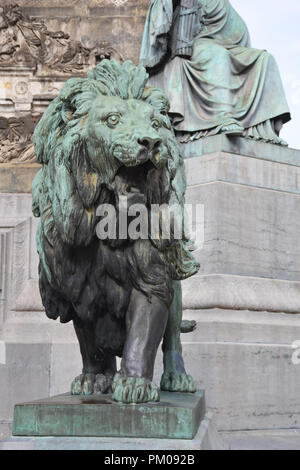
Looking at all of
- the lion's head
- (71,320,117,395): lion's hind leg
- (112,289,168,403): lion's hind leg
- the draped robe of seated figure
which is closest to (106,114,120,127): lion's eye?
the lion's head

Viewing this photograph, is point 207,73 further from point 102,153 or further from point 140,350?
point 140,350

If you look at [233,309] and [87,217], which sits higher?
[87,217]

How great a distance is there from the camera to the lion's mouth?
3.40 metres

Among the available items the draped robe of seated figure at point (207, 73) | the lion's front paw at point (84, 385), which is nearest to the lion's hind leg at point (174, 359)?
the lion's front paw at point (84, 385)

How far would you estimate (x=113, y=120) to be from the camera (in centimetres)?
340

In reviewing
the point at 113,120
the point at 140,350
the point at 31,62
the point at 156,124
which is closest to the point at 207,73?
the point at 31,62

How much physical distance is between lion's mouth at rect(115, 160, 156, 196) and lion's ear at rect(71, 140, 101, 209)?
117mm

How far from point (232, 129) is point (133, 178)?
394 centimetres

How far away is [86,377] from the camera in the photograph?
3.81m

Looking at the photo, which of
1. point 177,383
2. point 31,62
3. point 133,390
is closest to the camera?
point 133,390

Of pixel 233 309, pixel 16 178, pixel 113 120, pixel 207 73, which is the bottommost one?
pixel 233 309

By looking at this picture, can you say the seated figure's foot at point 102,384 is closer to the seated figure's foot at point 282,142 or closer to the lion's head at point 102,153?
the lion's head at point 102,153

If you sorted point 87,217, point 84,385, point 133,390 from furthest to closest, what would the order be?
point 84,385
point 87,217
point 133,390

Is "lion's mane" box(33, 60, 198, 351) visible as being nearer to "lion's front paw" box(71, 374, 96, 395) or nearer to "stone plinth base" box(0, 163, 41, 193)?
"lion's front paw" box(71, 374, 96, 395)
